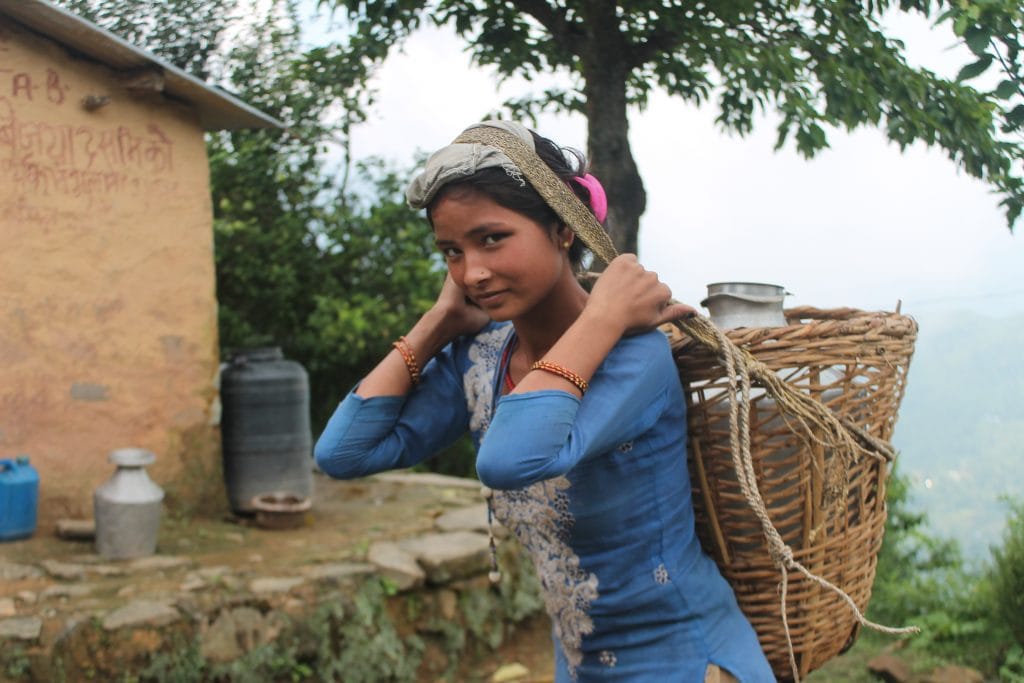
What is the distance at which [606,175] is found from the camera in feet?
11.8

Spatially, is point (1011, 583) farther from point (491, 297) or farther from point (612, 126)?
point (491, 297)

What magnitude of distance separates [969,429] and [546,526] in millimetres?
Result: 6570

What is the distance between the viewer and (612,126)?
3.68m

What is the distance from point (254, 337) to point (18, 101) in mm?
2741

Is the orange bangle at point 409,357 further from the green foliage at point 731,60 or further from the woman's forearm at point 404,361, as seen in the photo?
the green foliage at point 731,60

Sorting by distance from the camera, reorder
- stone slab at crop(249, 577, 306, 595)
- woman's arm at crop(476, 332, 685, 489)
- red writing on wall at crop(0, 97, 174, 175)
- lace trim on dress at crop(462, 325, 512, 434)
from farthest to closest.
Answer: red writing on wall at crop(0, 97, 174, 175) < stone slab at crop(249, 577, 306, 595) < lace trim on dress at crop(462, 325, 512, 434) < woman's arm at crop(476, 332, 685, 489)

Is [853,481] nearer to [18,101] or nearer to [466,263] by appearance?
[466,263]

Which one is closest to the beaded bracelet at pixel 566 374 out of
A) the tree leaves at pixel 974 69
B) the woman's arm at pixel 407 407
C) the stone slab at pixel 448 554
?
the woman's arm at pixel 407 407

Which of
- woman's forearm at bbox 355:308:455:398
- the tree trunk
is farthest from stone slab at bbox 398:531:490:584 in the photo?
woman's forearm at bbox 355:308:455:398

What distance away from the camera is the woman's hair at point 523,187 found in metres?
1.63

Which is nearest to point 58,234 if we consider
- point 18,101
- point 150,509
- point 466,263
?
point 18,101

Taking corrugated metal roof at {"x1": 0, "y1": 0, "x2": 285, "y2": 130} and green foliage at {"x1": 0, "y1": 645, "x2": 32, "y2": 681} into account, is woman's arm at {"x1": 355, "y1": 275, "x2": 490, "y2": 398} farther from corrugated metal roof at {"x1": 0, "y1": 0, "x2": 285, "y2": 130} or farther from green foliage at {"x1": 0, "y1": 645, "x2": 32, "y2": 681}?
corrugated metal roof at {"x1": 0, "y1": 0, "x2": 285, "y2": 130}

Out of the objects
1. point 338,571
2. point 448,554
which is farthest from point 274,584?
point 448,554

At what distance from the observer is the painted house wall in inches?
211
